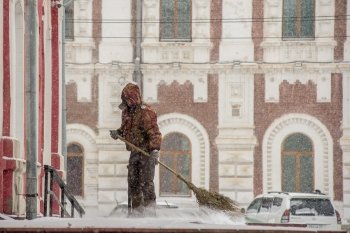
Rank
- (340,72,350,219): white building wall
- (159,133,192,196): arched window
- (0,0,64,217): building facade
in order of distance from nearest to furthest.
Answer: (0,0,64,217): building facade < (340,72,350,219): white building wall < (159,133,192,196): arched window

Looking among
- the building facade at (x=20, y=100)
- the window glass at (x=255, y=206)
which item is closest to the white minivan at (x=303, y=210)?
the window glass at (x=255, y=206)

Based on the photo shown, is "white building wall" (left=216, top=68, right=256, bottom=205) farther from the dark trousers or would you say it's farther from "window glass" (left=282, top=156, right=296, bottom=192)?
the dark trousers

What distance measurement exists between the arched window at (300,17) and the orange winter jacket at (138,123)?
25.2 meters

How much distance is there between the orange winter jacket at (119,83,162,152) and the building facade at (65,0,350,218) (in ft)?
80.0

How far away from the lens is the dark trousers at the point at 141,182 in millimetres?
15812

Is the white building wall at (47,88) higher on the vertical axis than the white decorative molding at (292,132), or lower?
higher

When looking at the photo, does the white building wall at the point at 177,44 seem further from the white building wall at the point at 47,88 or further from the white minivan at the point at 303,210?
the white building wall at the point at 47,88

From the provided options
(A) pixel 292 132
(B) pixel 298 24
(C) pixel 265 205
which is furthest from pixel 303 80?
(C) pixel 265 205

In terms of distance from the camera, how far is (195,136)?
1609 inches

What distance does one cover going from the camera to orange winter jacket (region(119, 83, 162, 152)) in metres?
15.9

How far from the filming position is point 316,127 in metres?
40.6

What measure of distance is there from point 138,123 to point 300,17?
25.4m

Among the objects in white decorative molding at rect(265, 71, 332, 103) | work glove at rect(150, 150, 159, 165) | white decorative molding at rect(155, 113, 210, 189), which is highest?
white decorative molding at rect(265, 71, 332, 103)

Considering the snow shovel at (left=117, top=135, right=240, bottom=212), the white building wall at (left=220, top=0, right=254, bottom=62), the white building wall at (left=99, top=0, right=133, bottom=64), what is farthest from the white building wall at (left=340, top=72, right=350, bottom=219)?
the snow shovel at (left=117, top=135, right=240, bottom=212)
